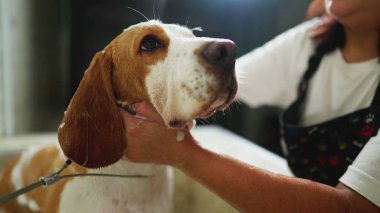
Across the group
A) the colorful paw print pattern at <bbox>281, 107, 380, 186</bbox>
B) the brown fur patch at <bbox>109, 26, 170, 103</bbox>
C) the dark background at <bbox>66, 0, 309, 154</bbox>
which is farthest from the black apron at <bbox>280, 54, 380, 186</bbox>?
the brown fur patch at <bbox>109, 26, 170, 103</bbox>

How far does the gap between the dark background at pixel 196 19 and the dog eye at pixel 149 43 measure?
0.12 m

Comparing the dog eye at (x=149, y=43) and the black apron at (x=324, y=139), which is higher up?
the dog eye at (x=149, y=43)

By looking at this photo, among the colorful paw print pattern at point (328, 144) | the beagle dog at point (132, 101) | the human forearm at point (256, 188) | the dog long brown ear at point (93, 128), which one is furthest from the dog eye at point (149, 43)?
the colorful paw print pattern at point (328, 144)

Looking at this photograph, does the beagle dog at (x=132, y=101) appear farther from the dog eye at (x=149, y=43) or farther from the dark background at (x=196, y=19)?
the dark background at (x=196, y=19)

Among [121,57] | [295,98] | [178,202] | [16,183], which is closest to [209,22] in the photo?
[295,98]

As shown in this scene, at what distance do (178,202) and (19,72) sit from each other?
0.81 m

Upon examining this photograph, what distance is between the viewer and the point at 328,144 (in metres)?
1.02

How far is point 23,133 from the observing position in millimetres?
1540

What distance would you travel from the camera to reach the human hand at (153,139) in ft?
2.42

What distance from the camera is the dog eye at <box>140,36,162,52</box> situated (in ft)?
2.43

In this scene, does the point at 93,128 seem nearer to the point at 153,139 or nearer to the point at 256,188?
the point at 153,139

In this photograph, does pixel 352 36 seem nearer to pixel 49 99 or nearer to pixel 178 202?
pixel 178 202

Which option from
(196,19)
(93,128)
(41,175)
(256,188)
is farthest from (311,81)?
(41,175)

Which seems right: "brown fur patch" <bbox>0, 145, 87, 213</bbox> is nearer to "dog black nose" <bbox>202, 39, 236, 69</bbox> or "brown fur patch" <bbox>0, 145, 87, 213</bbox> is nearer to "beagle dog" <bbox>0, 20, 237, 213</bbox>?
"beagle dog" <bbox>0, 20, 237, 213</bbox>
